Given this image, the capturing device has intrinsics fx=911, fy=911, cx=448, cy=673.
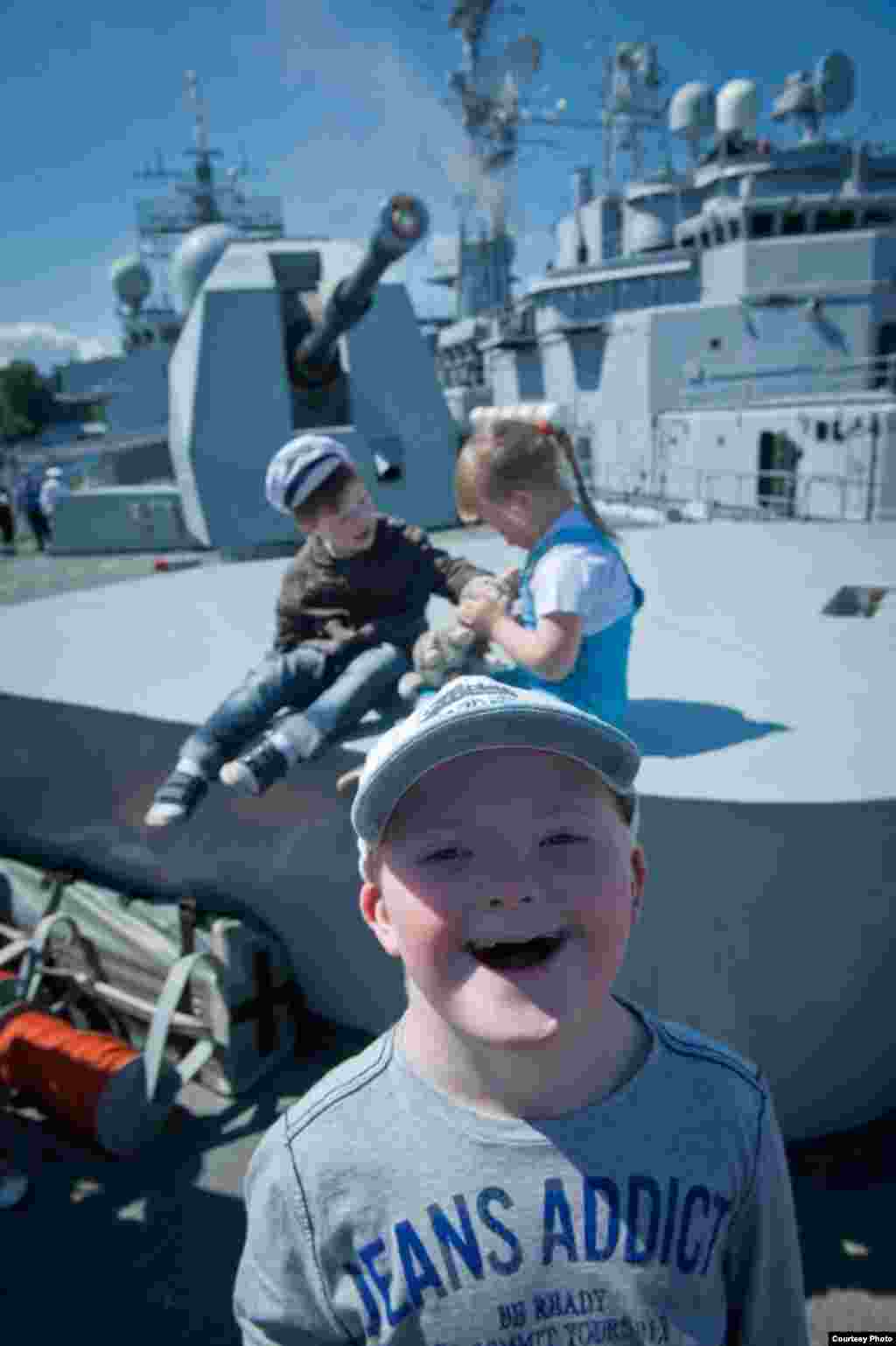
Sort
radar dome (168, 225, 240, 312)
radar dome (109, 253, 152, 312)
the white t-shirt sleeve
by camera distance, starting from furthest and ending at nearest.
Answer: radar dome (109, 253, 152, 312)
radar dome (168, 225, 240, 312)
the white t-shirt sleeve

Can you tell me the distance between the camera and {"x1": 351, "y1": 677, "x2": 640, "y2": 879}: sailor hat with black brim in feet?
2.49

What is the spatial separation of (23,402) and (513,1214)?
52.1 m

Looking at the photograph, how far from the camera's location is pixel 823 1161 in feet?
7.88

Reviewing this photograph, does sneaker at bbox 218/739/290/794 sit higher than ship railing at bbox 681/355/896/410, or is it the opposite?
ship railing at bbox 681/355/896/410

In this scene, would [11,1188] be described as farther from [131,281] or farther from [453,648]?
[131,281]

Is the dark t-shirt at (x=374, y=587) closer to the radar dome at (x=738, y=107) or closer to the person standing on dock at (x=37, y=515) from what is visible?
the person standing on dock at (x=37, y=515)

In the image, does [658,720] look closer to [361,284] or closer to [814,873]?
[814,873]

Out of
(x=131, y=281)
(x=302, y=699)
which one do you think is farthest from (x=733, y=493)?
(x=131, y=281)

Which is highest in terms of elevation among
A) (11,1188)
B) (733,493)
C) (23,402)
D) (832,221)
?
(832,221)

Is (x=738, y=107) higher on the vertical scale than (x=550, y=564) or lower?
higher

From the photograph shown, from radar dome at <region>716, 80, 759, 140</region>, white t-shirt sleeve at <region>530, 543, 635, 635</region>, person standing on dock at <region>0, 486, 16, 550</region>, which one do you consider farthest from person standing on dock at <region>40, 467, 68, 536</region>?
radar dome at <region>716, 80, 759, 140</region>

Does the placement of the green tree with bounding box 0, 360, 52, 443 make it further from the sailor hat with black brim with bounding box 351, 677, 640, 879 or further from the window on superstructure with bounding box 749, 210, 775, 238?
the sailor hat with black brim with bounding box 351, 677, 640, 879

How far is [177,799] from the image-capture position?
7.38ft

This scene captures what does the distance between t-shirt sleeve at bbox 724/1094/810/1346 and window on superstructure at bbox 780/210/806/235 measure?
22960 mm
